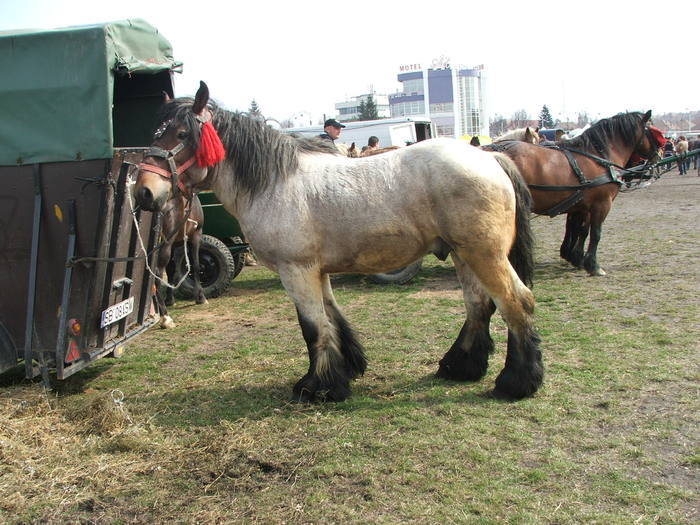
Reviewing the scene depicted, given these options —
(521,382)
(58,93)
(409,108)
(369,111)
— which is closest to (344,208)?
(521,382)

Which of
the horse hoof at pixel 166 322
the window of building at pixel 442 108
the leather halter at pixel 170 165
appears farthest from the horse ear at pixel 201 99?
the window of building at pixel 442 108

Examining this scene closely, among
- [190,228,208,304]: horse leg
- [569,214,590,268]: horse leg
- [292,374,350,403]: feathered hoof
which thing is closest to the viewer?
[292,374,350,403]: feathered hoof

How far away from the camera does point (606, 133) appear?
337 inches

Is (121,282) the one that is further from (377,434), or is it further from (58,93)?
(377,434)

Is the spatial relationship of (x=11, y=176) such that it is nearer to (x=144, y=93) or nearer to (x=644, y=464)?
(x=144, y=93)

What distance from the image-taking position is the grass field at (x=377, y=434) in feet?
9.67

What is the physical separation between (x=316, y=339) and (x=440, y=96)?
101900 mm

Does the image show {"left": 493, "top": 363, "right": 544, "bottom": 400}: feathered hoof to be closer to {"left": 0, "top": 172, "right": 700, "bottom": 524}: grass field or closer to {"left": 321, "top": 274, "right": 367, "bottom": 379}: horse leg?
{"left": 0, "top": 172, "right": 700, "bottom": 524}: grass field

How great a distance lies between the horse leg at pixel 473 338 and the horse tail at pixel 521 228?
331 mm

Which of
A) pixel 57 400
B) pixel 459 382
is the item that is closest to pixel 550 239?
pixel 459 382

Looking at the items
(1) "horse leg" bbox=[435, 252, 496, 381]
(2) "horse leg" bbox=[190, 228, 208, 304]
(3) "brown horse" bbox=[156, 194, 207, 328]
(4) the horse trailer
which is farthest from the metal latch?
(2) "horse leg" bbox=[190, 228, 208, 304]

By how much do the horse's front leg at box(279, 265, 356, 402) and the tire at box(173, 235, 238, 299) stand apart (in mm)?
4256

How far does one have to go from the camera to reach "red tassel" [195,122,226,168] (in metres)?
4.00

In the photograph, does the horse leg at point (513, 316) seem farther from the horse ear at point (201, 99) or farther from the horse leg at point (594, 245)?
the horse leg at point (594, 245)
